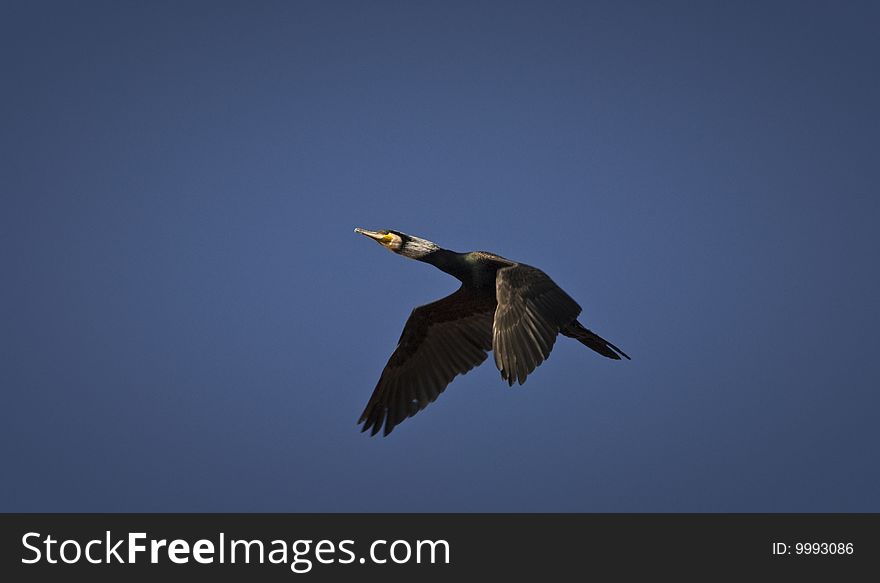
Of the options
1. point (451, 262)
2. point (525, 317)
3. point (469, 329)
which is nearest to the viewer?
point (525, 317)

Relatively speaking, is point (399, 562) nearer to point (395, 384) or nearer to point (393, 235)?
point (395, 384)

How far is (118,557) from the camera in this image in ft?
56.3

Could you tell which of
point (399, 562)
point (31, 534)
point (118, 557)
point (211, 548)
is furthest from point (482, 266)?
point (31, 534)

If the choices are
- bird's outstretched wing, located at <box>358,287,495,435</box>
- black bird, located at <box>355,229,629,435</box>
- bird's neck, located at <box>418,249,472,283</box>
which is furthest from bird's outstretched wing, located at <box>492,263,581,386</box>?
bird's outstretched wing, located at <box>358,287,495,435</box>

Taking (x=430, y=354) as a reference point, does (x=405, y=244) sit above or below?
above

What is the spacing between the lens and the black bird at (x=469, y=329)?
1402 cm

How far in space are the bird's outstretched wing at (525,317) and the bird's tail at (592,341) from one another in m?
1.03

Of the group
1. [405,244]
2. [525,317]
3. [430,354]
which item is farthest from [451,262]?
[525,317]

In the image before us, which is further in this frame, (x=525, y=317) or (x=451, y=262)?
(x=451, y=262)

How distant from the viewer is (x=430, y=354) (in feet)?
57.2

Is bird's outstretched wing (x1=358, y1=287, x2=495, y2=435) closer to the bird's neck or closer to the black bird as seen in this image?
the black bird

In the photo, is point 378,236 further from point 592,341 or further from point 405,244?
point 592,341

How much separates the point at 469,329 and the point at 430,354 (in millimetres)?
719

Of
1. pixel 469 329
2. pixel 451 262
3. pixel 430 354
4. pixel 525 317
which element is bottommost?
pixel 525 317
